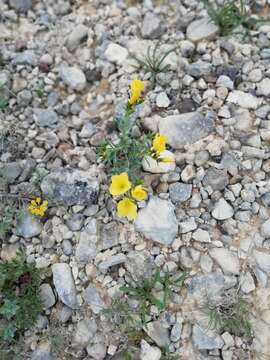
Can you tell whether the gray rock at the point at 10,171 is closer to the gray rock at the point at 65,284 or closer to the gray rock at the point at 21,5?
the gray rock at the point at 65,284

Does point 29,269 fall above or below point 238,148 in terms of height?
below

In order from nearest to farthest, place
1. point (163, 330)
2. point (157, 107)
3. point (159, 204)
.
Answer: point (163, 330), point (159, 204), point (157, 107)

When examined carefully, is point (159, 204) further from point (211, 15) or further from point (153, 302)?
point (211, 15)

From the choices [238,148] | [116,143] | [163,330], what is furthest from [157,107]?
[163,330]

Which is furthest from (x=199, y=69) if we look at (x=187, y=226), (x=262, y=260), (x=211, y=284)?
(x=211, y=284)

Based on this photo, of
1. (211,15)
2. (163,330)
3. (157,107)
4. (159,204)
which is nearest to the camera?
(163,330)

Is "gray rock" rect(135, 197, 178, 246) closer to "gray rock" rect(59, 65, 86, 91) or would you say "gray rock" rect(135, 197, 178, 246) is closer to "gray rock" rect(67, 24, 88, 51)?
"gray rock" rect(59, 65, 86, 91)

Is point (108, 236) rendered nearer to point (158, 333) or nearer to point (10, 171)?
point (158, 333)

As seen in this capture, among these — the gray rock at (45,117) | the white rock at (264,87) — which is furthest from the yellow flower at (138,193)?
the white rock at (264,87)
